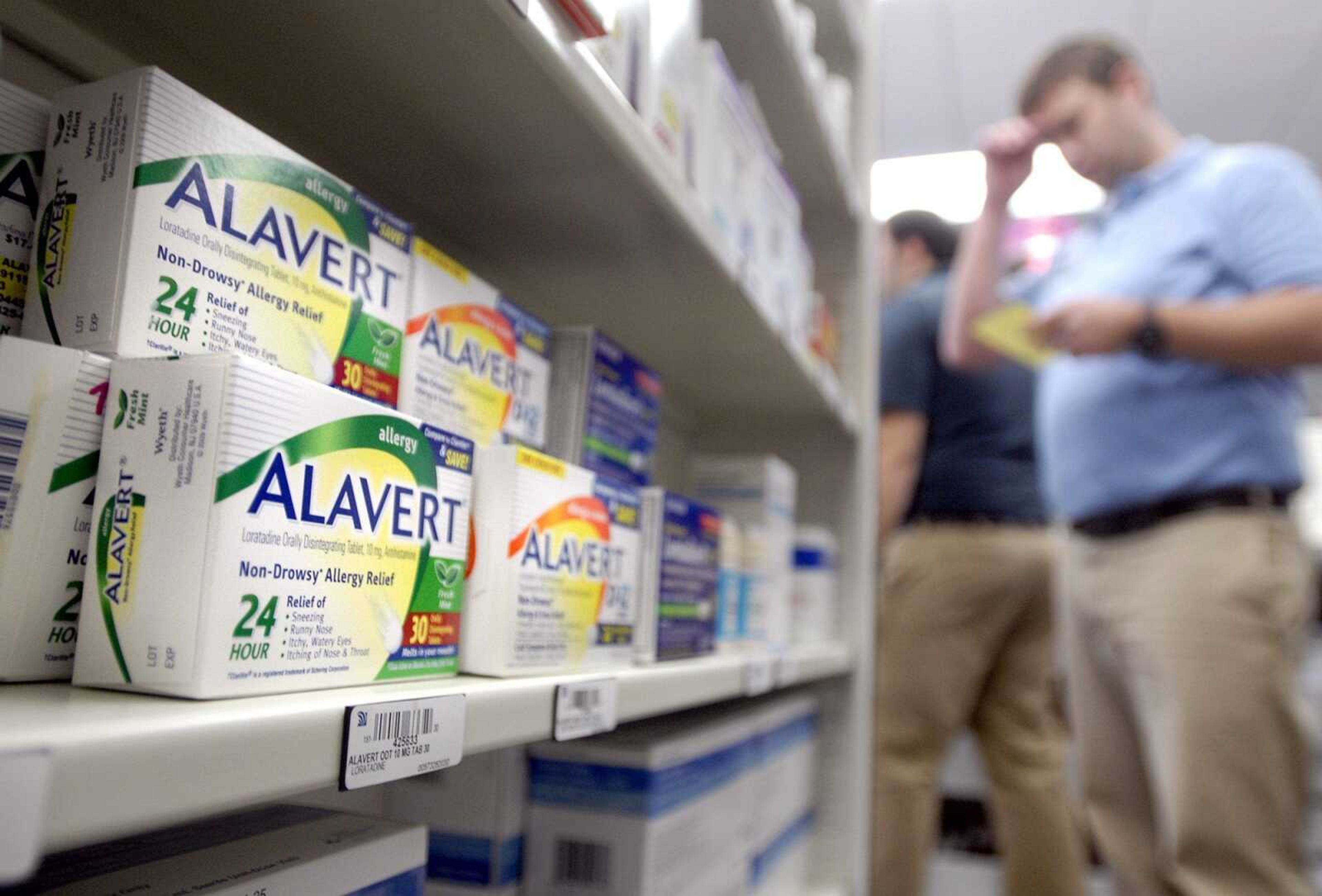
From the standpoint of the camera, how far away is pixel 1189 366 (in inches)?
68.6

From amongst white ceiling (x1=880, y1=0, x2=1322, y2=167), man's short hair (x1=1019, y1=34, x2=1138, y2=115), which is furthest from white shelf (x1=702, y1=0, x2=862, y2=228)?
white ceiling (x1=880, y1=0, x2=1322, y2=167)

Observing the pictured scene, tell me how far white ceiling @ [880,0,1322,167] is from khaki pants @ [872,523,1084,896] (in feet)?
7.84

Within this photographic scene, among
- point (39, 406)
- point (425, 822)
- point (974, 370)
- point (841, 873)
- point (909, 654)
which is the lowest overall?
point (841, 873)

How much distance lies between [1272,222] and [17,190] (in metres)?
1.82

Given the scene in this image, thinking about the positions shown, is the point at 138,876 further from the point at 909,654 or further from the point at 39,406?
the point at 909,654

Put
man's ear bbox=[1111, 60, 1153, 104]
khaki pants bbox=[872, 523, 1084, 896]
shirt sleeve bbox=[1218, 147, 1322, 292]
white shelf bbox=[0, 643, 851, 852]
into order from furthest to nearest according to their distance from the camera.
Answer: khaki pants bbox=[872, 523, 1084, 896] → man's ear bbox=[1111, 60, 1153, 104] → shirt sleeve bbox=[1218, 147, 1322, 292] → white shelf bbox=[0, 643, 851, 852]

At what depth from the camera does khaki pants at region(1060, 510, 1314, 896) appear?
60.0 inches

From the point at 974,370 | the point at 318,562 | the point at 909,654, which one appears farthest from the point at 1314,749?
the point at 318,562

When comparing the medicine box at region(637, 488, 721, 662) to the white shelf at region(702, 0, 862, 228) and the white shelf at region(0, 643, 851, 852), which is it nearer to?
the white shelf at region(0, 643, 851, 852)

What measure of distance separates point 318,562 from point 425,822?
1.93ft

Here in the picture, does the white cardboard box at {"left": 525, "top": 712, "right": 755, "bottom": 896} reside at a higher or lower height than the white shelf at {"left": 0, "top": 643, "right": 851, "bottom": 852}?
lower

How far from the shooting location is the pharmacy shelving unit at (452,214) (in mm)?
377

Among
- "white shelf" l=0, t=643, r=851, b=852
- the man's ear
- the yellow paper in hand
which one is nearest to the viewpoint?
"white shelf" l=0, t=643, r=851, b=852

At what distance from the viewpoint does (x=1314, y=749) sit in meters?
1.61
